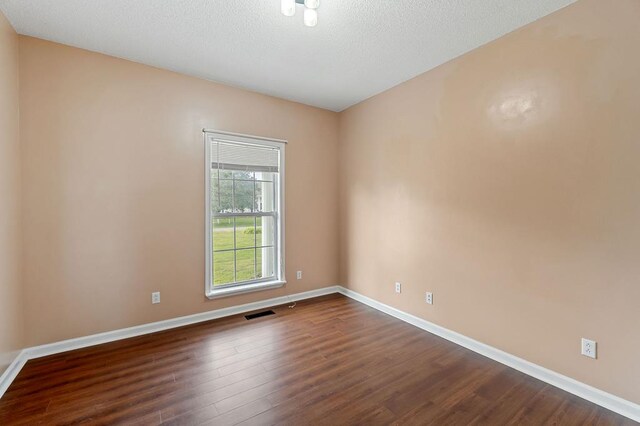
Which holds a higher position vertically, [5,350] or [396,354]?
[5,350]

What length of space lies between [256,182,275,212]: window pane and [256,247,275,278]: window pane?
547 mm

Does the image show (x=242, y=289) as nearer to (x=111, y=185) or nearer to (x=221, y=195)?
(x=221, y=195)

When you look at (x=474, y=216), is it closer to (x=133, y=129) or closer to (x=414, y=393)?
(x=414, y=393)

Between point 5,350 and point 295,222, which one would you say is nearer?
point 5,350

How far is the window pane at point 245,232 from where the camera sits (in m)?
3.50

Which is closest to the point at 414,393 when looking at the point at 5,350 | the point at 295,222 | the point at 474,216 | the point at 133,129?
the point at 474,216

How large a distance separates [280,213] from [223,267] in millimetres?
990

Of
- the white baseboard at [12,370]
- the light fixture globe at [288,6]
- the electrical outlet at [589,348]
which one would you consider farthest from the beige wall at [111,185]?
the electrical outlet at [589,348]

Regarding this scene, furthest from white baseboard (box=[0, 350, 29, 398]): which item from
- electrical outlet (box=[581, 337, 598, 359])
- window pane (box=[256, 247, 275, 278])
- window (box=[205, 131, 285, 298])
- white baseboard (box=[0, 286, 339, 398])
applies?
electrical outlet (box=[581, 337, 598, 359])

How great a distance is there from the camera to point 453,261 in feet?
9.08

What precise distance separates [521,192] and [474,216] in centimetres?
44

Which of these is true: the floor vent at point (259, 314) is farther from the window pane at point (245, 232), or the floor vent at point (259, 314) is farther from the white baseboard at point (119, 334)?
the window pane at point (245, 232)

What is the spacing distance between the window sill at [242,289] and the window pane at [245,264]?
0.12 m

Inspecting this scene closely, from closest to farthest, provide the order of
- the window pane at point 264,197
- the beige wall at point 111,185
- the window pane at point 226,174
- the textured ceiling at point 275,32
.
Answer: the textured ceiling at point 275,32 → the beige wall at point 111,185 → the window pane at point 226,174 → the window pane at point 264,197
